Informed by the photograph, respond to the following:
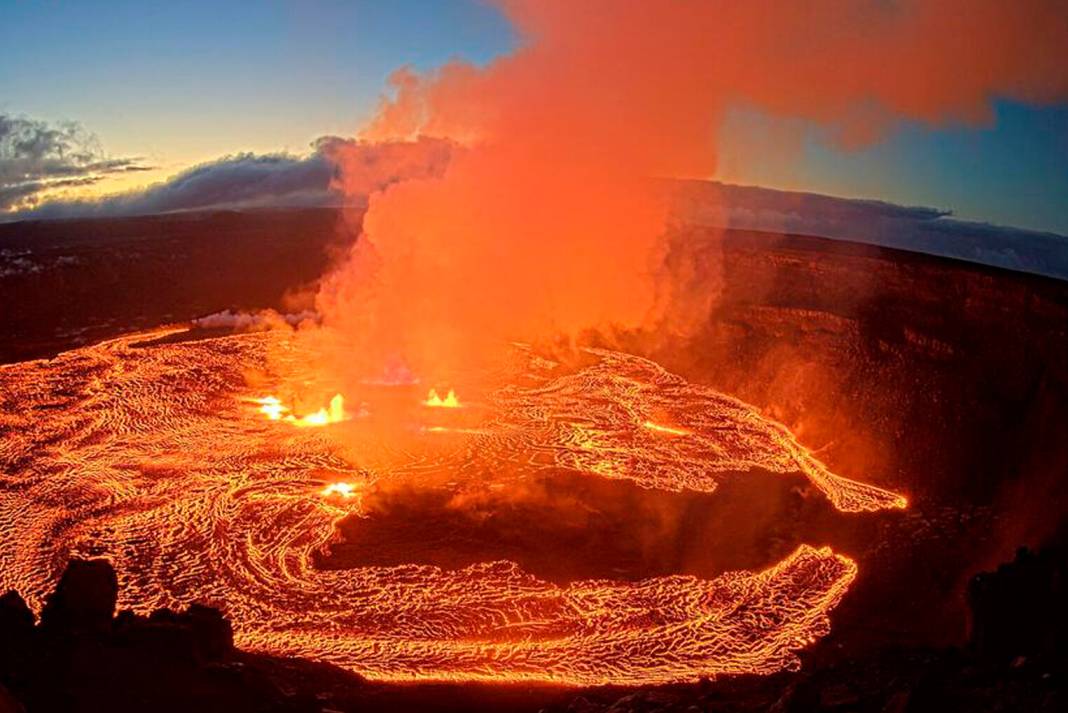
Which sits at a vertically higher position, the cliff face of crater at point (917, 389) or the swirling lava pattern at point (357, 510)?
the cliff face of crater at point (917, 389)

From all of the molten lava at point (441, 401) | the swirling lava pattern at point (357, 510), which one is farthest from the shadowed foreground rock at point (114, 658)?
the molten lava at point (441, 401)

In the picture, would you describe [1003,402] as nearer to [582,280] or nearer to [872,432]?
[872,432]

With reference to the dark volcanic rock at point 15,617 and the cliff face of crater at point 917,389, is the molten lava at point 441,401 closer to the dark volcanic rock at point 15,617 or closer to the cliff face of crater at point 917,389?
the cliff face of crater at point 917,389

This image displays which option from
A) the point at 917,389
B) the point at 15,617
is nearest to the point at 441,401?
the point at 15,617

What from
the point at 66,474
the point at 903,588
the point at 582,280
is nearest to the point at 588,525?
the point at 903,588

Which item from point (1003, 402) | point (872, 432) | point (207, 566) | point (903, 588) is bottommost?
point (207, 566)

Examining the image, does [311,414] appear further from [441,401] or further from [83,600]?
[83,600]
